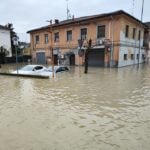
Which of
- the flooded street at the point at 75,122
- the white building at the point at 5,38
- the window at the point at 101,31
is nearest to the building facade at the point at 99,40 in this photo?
the window at the point at 101,31

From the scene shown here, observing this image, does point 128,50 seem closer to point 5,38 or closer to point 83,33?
point 83,33

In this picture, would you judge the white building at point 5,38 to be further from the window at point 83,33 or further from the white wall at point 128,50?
the white wall at point 128,50

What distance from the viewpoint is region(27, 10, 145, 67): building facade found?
22078mm

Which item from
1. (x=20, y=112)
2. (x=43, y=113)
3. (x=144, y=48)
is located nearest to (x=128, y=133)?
(x=43, y=113)

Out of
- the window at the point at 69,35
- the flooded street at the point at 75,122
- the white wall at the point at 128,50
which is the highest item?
the window at the point at 69,35

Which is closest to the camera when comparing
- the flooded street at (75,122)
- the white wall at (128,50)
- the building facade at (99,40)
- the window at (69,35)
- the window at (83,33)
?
the flooded street at (75,122)

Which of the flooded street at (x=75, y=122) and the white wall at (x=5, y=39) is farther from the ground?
the white wall at (x=5, y=39)

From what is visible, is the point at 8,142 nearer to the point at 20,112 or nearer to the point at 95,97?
the point at 20,112

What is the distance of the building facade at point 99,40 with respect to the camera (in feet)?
72.4

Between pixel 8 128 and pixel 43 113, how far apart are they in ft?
4.71

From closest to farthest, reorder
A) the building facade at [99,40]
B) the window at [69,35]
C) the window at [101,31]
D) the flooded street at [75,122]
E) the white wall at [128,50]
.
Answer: the flooded street at [75,122], the building facade at [99,40], the white wall at [128,50], the window at [101,31], the window at [69,35]

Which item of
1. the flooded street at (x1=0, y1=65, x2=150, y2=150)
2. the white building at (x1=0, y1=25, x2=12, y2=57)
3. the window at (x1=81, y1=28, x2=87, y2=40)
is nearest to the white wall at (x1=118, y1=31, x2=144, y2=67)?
the window at (x1=81, y1=28, x2=87, y2=40)

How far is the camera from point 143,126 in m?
5.14

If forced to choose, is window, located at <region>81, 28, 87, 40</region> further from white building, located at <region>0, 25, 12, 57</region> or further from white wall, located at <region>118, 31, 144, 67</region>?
white building, located at <region>0, 25, 12, 57</region>
